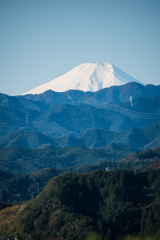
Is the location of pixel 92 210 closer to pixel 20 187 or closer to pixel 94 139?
pixel 20 187

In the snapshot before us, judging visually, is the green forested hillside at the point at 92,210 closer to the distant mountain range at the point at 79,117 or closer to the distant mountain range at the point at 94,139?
the distant mountain range at the point at 94,139

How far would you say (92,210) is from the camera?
37531 mm

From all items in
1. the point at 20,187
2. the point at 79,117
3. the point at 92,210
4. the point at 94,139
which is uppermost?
the point at 79,117

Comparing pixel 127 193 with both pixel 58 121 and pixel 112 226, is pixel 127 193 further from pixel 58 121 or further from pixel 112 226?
pixel 58 121

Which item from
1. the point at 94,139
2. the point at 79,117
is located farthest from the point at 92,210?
the point at 79,117

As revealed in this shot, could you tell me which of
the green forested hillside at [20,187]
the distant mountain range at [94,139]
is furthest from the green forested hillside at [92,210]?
the distant mountain range at [94,139]

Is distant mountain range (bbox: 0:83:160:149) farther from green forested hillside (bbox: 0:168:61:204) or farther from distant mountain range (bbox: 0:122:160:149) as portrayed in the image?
green forested hillside (bbox: 0:168:61:204)

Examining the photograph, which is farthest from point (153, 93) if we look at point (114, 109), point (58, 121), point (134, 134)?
point (134, 134)

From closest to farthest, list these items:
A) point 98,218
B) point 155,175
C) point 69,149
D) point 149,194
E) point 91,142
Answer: point 98,218, point 149,194, point 155,175, point 69,149, point 91,142

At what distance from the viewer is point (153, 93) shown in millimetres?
199250

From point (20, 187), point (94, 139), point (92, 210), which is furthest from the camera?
point (94, 139)

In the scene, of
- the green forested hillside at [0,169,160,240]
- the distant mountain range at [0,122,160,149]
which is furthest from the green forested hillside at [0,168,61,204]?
the distant mountain range at [0,122,160,149]

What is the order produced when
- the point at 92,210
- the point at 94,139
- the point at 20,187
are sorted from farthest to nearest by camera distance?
the point at 94,139 < the point at 20,187 < the point at 92,210

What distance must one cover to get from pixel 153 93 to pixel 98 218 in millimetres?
166875
